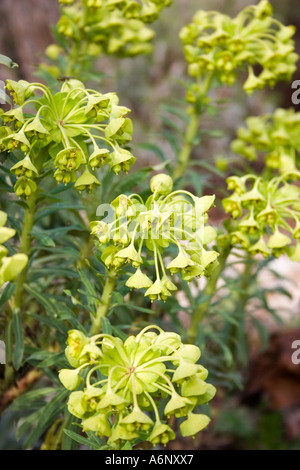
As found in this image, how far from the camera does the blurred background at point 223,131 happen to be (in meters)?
2.66

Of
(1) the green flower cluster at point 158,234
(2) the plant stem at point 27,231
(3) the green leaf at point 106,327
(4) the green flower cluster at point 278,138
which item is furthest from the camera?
(4) the green flower cluster at point 278,138

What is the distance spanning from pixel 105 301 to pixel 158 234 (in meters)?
0.29

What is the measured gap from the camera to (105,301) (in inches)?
48.7

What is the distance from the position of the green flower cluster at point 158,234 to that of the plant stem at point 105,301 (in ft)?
0.40

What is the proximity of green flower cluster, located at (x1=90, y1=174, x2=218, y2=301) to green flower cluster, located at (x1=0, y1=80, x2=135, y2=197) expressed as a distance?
101 mm

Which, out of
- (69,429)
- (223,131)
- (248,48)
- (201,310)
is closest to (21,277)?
(69,429)

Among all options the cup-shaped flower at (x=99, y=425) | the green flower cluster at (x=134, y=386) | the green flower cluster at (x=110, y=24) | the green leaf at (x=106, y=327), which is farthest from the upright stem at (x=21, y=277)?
the green flower cluster at (x=110, y=24)

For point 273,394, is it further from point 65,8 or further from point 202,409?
point 65,8

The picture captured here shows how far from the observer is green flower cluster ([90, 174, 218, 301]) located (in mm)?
1005

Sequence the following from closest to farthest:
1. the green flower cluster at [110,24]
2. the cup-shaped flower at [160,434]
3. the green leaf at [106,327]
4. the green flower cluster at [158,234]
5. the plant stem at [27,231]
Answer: the cup-shaped flower at [160,434]
the green flower cluster at [158,234]
the green leaf at [106,327]
the plant stem at [27,231]
the green flower cluster at [110,24]

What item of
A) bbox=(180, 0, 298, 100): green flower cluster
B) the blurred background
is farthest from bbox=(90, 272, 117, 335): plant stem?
the blurred background

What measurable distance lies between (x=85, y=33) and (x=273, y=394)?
6.69 ft

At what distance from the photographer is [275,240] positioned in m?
1.32

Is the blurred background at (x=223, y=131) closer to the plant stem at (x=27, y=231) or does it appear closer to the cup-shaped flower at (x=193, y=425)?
the plant stem at (x=27, y=231)
